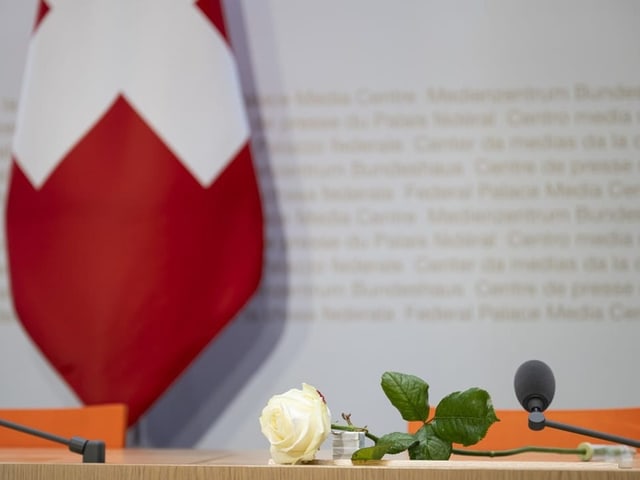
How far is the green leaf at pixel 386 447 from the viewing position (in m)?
1.29

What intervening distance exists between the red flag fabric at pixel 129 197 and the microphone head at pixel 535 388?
6.52 ft

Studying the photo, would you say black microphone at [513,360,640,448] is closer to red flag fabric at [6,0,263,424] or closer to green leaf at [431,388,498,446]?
green leaf at [431,388,498,446]

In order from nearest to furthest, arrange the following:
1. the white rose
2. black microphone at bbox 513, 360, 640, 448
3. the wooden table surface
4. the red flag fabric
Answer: the wooden table surface → the white rose → black microphone at bbox 513, 360, 640, 448 → the red flag fabric

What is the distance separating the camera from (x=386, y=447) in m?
1.30

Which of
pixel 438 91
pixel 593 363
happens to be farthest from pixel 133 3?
pixel 593 363

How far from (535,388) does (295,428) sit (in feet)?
1.25

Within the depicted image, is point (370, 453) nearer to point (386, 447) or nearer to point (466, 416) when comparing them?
point (386, 447)

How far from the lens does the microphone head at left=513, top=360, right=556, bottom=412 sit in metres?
1.41

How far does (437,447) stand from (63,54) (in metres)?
2.46

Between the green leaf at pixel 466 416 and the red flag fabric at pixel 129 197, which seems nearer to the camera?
the green leaf at pixel 466 416

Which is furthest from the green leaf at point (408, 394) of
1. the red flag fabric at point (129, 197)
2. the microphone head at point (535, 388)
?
the red flag fabric at point (129, 197)

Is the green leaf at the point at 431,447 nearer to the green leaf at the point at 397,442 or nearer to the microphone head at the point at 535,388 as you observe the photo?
the green leaf at the point at 397,442

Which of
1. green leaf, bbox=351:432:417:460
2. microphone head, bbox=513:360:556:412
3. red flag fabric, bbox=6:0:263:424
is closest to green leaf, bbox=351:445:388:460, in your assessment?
green leaf, bbox=351:432:417:460

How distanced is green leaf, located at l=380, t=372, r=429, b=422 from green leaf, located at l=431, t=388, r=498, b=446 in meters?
0.04
